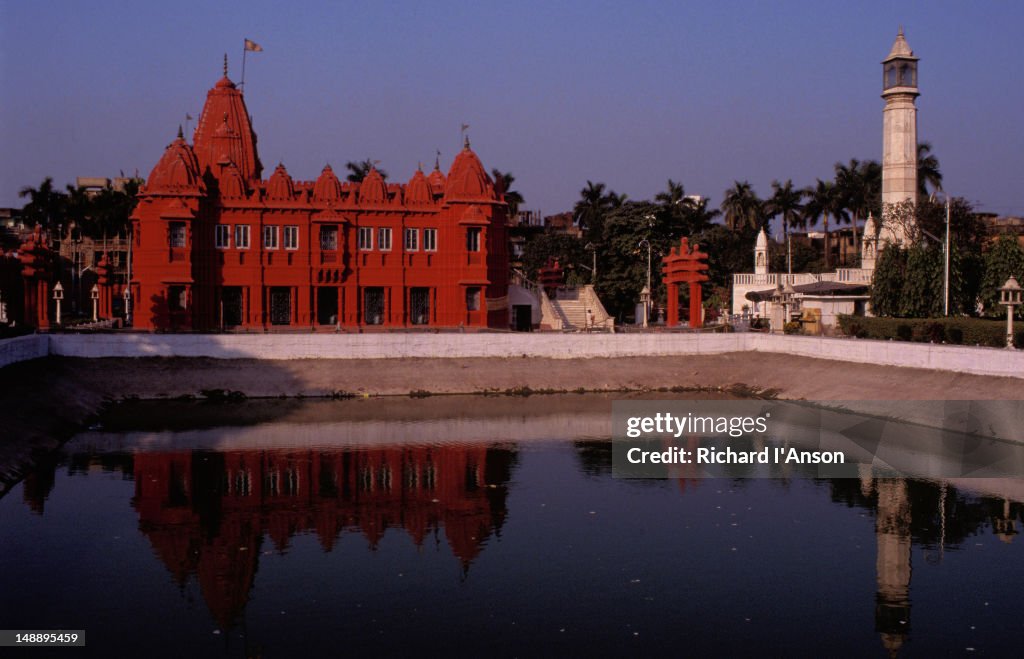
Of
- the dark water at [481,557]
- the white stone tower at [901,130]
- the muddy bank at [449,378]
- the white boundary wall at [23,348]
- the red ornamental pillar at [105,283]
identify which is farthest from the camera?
the red ornamental pillar at [105,283]

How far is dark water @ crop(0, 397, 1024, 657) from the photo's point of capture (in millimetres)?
20328

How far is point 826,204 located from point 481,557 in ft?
296

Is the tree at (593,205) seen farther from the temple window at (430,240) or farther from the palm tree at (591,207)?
the temple window at (430,240)

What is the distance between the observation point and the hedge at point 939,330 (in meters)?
48.8

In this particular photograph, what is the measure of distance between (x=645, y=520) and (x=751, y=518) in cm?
288

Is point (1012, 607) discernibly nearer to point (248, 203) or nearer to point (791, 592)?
point (791, 592)

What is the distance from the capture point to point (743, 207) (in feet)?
369

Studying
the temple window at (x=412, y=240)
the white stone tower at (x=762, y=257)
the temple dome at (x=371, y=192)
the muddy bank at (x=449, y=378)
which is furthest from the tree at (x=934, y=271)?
the temple dome at (x=371, y=192)

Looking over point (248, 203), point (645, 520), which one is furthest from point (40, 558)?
point (248, 203)

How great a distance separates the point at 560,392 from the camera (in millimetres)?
55719

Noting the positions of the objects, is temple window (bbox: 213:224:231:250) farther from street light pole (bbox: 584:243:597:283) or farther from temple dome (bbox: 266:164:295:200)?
street light pole (bbox: 584:243:597:283)

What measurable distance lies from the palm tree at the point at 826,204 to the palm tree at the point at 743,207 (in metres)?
5.00

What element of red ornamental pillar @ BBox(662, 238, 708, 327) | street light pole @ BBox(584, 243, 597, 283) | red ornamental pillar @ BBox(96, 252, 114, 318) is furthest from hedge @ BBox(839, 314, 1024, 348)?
red ornamental pillar @ BBox(96, 252, 114, 318)

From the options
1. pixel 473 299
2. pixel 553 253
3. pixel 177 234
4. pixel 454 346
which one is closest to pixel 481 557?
pixel 454 346
